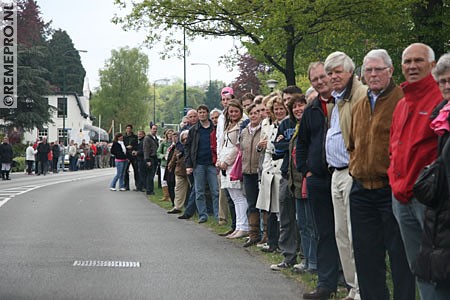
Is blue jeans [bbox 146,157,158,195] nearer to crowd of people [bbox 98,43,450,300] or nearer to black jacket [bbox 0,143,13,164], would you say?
crowd of people [bbox 98,43,450,300]

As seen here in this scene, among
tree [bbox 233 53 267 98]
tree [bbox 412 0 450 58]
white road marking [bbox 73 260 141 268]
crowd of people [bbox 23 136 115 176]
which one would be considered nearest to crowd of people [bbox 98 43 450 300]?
white road marking [bbox 73 260 141 268]

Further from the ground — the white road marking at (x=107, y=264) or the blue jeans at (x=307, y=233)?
the blue jeans at (x=307, y=233)

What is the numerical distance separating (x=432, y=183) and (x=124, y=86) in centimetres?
12541

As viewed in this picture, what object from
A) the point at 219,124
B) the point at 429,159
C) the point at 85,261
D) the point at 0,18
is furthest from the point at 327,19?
the point at 0,18

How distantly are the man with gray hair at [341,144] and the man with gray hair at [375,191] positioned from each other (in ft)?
1.57

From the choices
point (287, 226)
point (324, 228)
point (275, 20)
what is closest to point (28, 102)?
point (275, 20)

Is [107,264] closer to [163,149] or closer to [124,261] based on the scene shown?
[124,261]

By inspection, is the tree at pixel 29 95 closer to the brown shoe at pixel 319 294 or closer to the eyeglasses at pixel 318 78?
the eyeglasses at pixel 318 78

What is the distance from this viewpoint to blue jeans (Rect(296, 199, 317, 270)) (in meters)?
9.13

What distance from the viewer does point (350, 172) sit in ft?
22.2

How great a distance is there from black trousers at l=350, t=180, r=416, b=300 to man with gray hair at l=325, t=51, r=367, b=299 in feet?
1.55

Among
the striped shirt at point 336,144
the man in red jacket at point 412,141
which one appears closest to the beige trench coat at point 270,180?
the striped shirt at point 336,144

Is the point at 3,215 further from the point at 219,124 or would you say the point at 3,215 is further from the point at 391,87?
the point at 391,87

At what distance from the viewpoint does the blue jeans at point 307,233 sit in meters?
9.13
